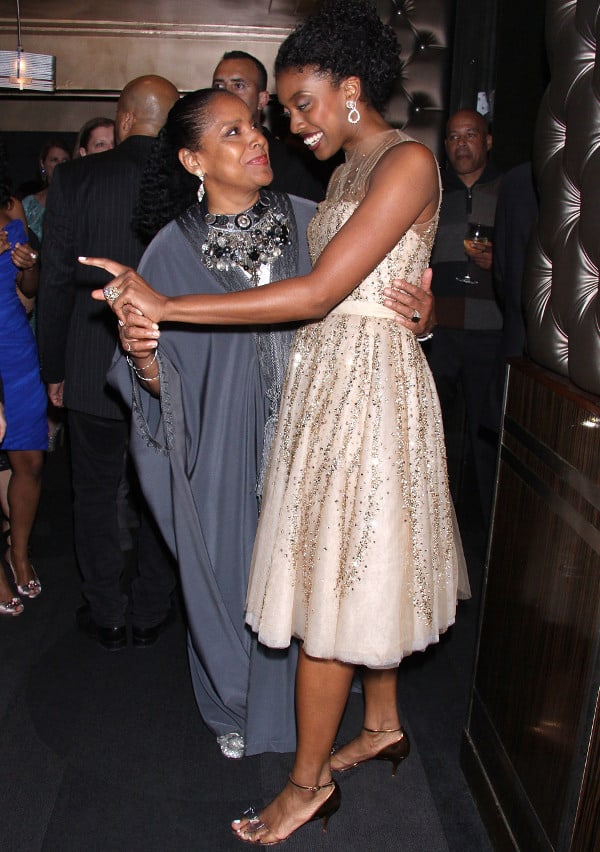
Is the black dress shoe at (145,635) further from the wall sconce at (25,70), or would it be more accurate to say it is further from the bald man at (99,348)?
the wall sconce at (25,70)

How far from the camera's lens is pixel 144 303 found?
1.47 metres

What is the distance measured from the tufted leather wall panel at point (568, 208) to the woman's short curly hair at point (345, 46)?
338 millimetres

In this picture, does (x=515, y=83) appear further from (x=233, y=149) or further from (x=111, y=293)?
(x=111, y=293)

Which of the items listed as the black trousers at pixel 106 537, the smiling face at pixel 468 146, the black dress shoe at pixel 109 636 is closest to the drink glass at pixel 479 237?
the smiling face at pixel 468 146

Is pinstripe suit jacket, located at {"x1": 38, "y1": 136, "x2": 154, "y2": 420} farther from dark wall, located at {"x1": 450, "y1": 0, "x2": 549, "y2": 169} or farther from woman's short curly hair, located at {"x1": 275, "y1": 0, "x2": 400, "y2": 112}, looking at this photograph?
dark wall, located at {"x1": 450, "y1": 0, "x2": 549, "y2": 169}

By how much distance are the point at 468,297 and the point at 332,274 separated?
204 centimetres

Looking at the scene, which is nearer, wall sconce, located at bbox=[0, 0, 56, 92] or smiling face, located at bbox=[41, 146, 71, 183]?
smiling face, located at bbox=[41, 146, 71, 183]

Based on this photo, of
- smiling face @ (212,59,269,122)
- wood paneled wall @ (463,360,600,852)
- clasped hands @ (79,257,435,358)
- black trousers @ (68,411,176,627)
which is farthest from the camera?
smiling face @ (212,59,269,122)

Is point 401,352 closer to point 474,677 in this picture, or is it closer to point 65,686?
point 474,677

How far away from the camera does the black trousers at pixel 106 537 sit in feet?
8.56

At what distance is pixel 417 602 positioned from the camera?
1.67 meters

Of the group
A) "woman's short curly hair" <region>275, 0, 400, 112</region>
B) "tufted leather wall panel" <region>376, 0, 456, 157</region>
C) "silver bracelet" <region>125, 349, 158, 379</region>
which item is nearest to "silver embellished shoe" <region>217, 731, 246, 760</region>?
"silver bracelet" <region>125, 349, 158, 379</region>

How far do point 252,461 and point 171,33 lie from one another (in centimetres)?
483

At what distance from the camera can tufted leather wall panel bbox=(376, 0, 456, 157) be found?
4.23 m
